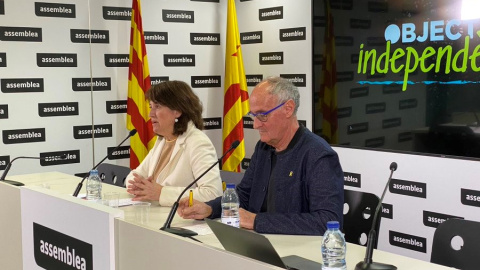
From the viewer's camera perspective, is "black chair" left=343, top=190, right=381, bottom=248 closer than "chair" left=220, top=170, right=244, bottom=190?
Yes

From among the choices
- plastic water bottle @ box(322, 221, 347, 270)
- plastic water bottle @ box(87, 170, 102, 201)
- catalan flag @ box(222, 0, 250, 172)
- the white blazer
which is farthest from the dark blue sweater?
catalan flag @ box(222, 0, 250, 172)

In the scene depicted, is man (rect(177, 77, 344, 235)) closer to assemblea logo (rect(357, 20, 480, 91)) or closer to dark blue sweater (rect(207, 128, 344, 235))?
dark blue sweater (rect(207, 128, 344, 235))

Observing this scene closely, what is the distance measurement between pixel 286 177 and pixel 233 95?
3.18 meters

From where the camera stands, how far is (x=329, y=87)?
5.18m

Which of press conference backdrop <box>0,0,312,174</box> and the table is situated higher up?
press conference backdrop <box>0,0,312,174</box>

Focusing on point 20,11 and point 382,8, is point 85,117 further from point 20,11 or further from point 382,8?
point 382,8

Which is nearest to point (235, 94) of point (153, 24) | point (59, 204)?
point (153, 24)

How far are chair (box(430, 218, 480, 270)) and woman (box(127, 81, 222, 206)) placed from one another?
119 centimetres

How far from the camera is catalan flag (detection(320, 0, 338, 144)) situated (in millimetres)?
5136

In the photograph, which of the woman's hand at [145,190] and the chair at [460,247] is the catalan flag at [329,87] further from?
the chair at [460,247]

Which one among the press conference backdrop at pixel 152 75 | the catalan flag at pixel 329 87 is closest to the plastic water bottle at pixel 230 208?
the press conference backdrop at pixel 152 75

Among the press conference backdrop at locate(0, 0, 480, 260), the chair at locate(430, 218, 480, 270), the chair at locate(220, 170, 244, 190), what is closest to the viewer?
the chair at locate(430, 218, 480, 270)

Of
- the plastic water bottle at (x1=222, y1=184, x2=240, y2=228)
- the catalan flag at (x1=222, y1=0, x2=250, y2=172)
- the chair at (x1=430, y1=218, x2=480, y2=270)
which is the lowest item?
the chair at (x1=430, y1=218, x2=480, y2=270)

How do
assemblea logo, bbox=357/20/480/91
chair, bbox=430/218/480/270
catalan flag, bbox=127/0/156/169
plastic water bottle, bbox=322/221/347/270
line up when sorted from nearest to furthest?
plastic water bottle, bbox=322/221/347/270
chair, bbox=430/218/480/270
assemblea logo, bbox=357/20/480/91
catalan flag, bbox=127/0/156/169
